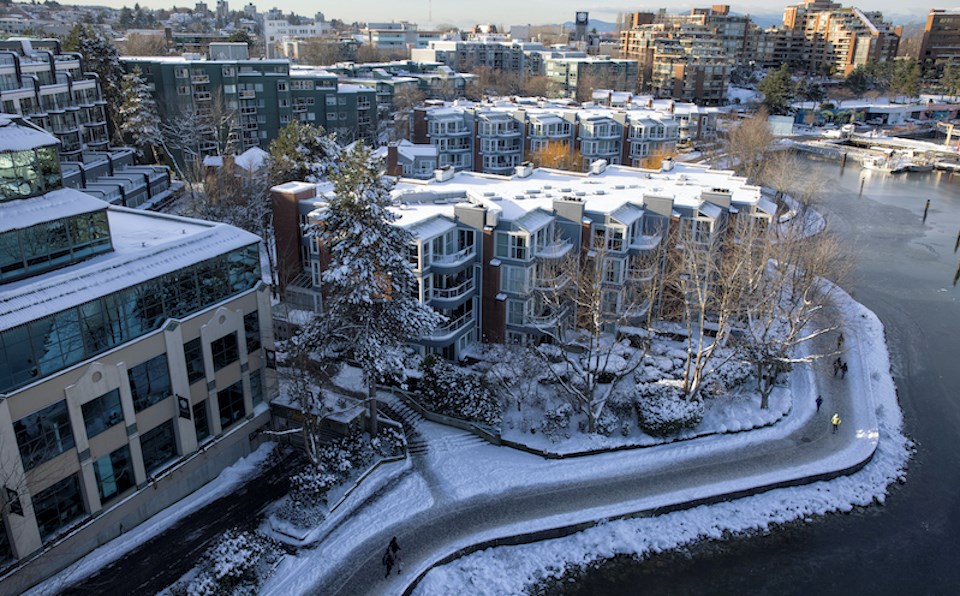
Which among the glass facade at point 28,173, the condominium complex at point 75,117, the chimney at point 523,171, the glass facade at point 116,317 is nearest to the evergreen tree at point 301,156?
the condominium complex at point 75,117

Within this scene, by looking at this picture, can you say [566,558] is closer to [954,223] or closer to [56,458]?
[56,458]

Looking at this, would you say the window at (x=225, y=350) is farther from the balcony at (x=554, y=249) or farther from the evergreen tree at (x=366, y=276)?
the balcony at (x=554, y=249)

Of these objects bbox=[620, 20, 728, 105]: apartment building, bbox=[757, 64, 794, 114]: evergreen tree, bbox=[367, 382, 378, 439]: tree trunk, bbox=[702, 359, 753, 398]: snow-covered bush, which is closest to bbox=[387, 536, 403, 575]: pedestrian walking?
bbox=[367, 382, 378, 439]: tree trunk

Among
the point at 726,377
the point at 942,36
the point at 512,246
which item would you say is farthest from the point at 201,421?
the point at 942,36

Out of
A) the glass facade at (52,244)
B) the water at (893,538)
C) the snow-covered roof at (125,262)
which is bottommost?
the water at (893,538)

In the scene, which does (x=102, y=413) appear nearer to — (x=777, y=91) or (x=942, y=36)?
(x=777, y=91)
